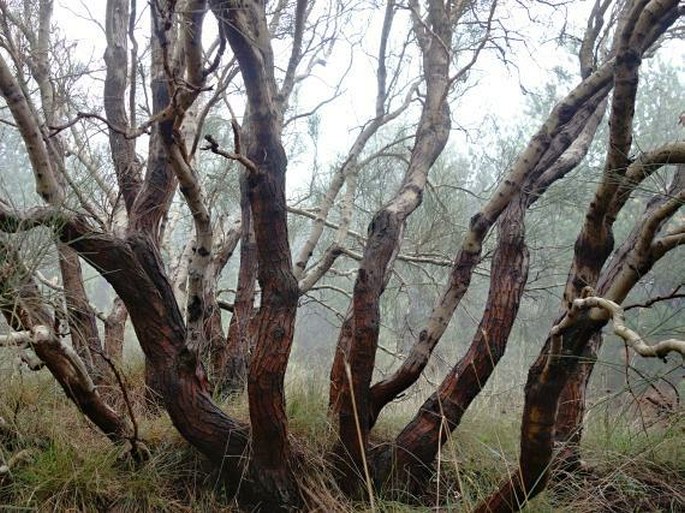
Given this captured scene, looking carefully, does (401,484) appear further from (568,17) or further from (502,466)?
(568,17)

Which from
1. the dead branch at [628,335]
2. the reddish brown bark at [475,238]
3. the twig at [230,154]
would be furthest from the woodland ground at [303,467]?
the twig at [230,154]

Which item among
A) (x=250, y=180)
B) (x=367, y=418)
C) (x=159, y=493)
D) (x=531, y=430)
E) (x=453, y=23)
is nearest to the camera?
(x=531, y=430)

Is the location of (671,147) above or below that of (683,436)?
above

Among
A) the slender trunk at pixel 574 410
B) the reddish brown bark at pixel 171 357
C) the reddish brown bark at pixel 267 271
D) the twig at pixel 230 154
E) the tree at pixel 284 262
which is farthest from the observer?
the slender trunk at pixel 574 410

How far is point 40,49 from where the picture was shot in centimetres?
380

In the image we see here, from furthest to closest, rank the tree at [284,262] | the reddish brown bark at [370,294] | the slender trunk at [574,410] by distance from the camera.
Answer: the reddish brown bark at [370,294]
the slender trunk at [574,410]
the tree at [284,262]

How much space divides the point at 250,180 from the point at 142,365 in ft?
6.96

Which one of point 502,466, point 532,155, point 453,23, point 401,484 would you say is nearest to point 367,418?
point 401,484

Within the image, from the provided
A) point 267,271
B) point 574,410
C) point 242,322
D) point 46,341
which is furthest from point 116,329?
point 574,410

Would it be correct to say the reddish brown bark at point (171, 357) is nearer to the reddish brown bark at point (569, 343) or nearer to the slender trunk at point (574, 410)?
the reddish brown bark at point (569, 343)

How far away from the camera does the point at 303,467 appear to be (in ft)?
8.81

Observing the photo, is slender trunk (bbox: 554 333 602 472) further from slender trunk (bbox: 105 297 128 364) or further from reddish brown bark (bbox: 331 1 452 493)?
slender trunk (bbox: 105 297 128 364)

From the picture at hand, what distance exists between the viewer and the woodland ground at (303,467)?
238cm

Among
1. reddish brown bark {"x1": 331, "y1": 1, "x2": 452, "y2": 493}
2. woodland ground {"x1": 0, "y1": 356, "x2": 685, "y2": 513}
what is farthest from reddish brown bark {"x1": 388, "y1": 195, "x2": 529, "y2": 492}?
reddish brown bark {"x1": 331, "y1": 1, "x2": 452, "y2": 493}
